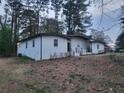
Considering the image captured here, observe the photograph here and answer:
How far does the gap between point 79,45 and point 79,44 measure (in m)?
0.16

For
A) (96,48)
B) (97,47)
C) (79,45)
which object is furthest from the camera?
(97,47)

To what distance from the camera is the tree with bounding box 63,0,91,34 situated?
52469 mm

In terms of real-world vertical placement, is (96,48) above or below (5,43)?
below

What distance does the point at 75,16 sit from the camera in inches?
2109

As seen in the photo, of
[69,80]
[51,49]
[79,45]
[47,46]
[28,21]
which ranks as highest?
[28,21]

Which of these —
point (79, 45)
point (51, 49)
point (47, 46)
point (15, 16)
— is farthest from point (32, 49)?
point (15, 16)

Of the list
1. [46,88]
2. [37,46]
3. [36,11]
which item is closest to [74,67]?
[46,88]

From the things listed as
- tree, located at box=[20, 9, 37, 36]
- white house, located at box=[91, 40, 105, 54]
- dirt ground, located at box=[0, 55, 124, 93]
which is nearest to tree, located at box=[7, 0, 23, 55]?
tree, located at box=[20, 9, 37, 36]

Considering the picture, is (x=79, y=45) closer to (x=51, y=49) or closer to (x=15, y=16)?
(x=51, y=49)

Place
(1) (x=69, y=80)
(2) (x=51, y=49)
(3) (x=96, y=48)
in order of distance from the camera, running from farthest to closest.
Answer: (3) (x=96, y=48)
(2) (x=51, y=49)
(1) (x=69, y=80)

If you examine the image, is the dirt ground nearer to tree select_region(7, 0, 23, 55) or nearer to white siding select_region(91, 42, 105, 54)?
white siding select_region(91, 42, 105, 54)

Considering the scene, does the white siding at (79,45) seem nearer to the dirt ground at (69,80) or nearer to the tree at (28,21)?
the tree at (28,21)

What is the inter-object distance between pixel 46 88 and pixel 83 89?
7.01 feet

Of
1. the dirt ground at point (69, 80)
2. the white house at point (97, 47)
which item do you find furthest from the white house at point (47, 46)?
the dirt ground at point (69, 80)
